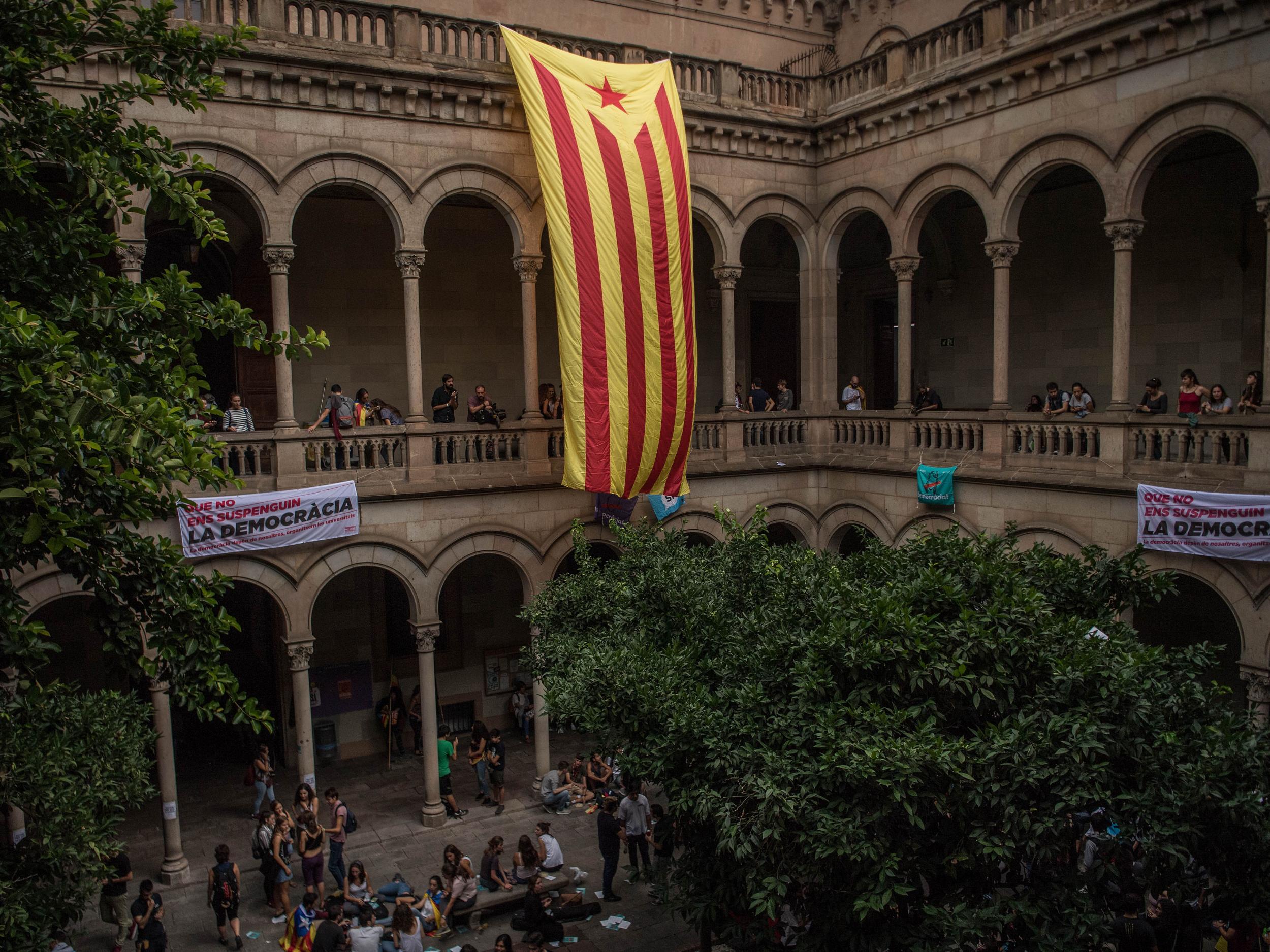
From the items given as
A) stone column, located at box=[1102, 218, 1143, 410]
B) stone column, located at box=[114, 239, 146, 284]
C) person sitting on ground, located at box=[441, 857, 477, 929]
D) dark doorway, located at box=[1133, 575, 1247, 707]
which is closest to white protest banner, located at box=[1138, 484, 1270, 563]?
stone column, located at box=[1102, 218, 1143, 410]

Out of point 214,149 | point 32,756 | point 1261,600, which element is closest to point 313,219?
point 214,149

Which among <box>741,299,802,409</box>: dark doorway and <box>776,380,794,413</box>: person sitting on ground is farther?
<box>741,299,802,409</box>: dark doorway

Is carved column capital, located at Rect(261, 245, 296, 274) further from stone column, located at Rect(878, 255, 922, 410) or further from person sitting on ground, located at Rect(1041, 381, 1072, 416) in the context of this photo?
person sitting on ground, located at Rect(1041, 381, 1072, 416)

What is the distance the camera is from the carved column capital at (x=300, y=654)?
635 inches

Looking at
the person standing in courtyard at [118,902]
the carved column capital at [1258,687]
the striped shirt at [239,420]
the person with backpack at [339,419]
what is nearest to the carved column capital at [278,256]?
the person with backpack at [339,419]

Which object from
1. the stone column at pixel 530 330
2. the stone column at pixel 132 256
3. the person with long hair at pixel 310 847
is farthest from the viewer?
the stone column at pixel 530 330

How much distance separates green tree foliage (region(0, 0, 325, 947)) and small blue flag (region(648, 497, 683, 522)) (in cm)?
1004

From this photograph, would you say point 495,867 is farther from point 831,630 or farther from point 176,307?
point 176,307

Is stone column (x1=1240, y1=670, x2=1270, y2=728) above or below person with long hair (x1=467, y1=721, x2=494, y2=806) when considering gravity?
above

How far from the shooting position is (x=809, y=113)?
2000 centimetres

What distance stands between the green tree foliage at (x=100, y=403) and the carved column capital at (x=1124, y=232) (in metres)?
11.9

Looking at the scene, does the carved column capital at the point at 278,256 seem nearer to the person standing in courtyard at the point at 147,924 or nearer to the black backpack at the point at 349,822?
the black backpack at the point at 349,822

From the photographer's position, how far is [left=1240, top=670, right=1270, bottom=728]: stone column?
1352cm

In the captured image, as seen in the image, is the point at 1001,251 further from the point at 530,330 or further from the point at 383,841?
the point at 383,841
